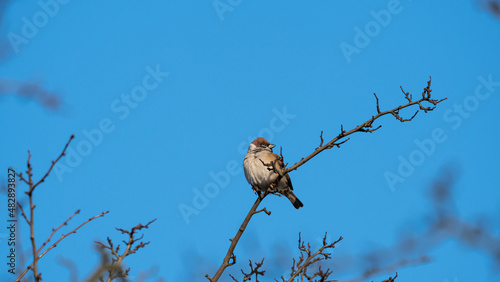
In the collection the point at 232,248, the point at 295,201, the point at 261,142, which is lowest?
the point at 232,248

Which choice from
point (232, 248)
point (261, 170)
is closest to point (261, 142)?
point (261, 170)

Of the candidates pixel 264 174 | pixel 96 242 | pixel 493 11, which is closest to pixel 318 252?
pixel 96 242

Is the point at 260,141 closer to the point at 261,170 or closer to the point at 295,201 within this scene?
the point at 261,170

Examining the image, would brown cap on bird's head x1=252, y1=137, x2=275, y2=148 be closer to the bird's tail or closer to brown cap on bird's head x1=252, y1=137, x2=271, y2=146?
brown cap on bird's head x1=252, y1=137, x2=271, y2=146

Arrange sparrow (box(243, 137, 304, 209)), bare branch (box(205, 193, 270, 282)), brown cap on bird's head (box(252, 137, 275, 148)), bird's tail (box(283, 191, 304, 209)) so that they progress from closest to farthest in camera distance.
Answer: bare branch (box(205, 193, 270, 282)), sparrow (box(243, 137, 304, 209)), bird's tail (box(283, 191, 304, 209)), brown cap on bird's head (box(252, 137, 275, 148))

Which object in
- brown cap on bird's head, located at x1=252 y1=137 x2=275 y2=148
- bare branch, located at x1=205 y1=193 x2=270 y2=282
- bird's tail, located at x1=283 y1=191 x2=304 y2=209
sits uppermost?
brown cap on bird's head, located at x1=252 y1=137 x2=275 y2=148

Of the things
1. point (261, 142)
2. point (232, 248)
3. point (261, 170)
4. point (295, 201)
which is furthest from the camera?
point (261, 142)

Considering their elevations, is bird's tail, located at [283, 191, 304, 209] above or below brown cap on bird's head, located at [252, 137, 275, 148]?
below

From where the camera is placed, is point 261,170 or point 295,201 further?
point 295,201

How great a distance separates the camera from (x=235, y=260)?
13.9 feet

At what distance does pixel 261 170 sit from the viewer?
295 inches

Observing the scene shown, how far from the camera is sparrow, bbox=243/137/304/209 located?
7500 millimetres

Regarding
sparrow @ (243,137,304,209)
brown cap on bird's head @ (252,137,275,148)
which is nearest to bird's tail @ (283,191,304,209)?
sparrow @ (243,137,304,209)

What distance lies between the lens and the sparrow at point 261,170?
24.6 ft
